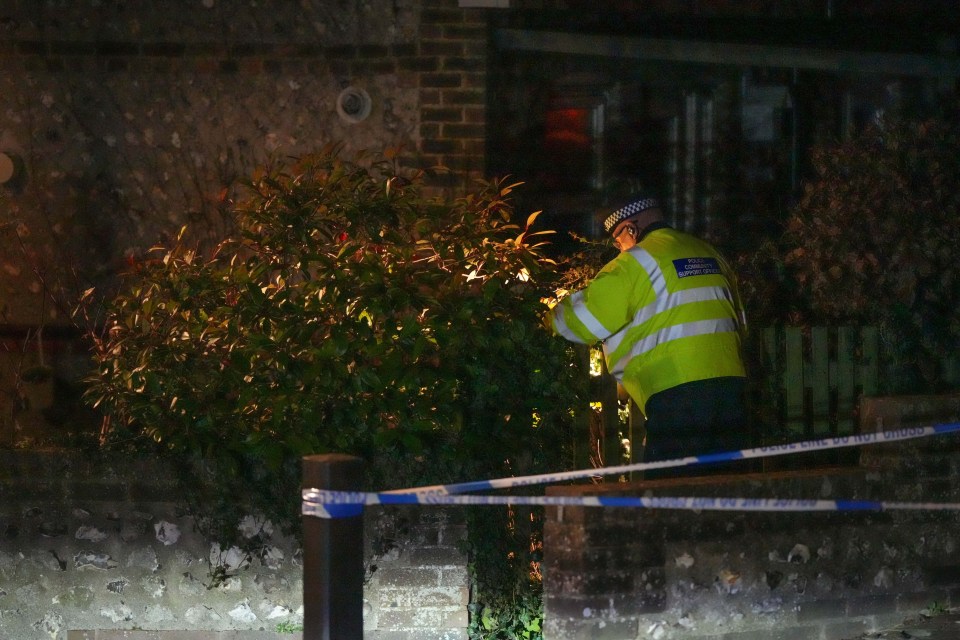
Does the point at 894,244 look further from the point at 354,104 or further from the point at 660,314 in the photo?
the point at 354,104

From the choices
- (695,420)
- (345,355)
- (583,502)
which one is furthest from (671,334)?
(345,355)

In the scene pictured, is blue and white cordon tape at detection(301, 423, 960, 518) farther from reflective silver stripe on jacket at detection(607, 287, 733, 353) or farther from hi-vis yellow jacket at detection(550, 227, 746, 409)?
reflective silver stripe on jacket at detection(607, 287, 733, 353)

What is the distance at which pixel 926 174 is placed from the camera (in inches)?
244

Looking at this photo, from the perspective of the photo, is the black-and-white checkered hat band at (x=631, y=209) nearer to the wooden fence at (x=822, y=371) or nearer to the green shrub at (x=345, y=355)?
the green shrub at (x=345, y=355)

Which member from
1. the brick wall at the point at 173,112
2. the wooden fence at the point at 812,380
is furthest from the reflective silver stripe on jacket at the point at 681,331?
the brick wall at the point at 173,112

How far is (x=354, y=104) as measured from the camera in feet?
25.4

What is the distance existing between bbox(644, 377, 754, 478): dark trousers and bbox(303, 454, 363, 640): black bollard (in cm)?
175

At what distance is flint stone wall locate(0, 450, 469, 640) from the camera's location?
549 cm

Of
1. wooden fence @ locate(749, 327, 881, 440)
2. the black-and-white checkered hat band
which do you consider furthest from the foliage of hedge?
the black-and-white checkered hat band

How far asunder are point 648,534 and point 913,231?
233cm

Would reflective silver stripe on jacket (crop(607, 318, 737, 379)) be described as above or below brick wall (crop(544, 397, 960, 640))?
above

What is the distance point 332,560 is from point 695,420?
1.96m

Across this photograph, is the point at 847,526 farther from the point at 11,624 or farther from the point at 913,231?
the point at 11,624

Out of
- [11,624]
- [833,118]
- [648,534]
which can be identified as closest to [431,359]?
[648,534]
